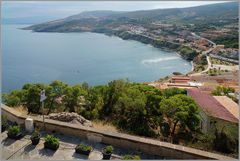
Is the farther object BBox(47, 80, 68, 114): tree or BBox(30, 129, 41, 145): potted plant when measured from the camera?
BBox(47, 80, 68, 114): tree

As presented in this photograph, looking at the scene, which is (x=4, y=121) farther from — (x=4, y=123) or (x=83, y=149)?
(x=83, y=149)

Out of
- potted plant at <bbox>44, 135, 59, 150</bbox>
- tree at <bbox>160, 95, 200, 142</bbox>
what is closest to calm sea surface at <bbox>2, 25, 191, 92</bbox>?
tree at <bbox>160, 95, 200, 142</bbox>

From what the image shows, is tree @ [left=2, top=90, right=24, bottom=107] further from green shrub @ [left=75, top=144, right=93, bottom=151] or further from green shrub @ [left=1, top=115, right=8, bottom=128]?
green shrub @ [left=75, top=144, right=93, bottom=151]

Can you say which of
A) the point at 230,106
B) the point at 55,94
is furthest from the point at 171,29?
the point at 55,94

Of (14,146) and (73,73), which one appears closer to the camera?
(14,146)

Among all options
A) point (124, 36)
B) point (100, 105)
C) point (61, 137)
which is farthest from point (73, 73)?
point (124, 36)

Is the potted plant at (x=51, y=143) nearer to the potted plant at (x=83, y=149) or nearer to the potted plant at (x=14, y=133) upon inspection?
the potted plant at (x=83, y=149)

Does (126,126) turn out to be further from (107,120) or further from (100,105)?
(100,105)
